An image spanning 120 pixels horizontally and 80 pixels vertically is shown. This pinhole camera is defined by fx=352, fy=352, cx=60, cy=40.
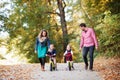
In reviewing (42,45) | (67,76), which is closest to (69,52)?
(42,45)

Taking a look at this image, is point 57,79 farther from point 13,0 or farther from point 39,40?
point 13,0

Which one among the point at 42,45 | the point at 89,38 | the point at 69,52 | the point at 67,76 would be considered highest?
the point at 89,38

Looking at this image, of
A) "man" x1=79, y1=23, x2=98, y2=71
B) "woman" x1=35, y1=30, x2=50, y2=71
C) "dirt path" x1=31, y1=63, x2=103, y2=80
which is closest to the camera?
"dirt path" x1=31, y1=63, x2=103, y2=80

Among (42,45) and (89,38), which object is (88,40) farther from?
(42,45)

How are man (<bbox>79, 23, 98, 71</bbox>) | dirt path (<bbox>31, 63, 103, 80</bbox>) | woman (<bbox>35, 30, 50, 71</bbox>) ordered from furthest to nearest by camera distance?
1. woman (<bbox>35, 30, 50, 71</bbox>)
2. man (<bbox>79, 23, 98, 71</bbox>)
3. dirt path (<bbox>31, 63, 103, 80</bbox>)

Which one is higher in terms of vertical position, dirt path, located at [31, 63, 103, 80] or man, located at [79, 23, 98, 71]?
man, located at [79, 23, 98, 71]

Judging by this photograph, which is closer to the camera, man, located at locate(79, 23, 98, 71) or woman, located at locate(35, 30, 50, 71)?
man, located at locate(79, 23, 98, 71)

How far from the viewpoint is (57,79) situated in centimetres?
1177

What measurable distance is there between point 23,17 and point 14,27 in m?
1.39

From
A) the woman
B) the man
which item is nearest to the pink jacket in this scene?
the man

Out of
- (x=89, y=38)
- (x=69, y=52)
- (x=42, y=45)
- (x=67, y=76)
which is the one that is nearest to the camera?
(x=67, y=76)

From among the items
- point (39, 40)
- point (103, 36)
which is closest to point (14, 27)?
point (103, 36)

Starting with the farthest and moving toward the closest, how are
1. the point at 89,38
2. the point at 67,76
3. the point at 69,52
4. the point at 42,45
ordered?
the point at 69,52
the point at 42,45
the point at 89,38
the point at 67,76

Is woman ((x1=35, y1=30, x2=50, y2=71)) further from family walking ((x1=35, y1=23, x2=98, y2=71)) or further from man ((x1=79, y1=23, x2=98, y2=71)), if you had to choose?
man ((x1=79, y1=23, x2=98, y2=71))
